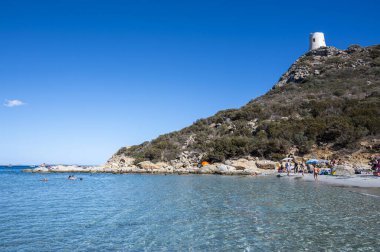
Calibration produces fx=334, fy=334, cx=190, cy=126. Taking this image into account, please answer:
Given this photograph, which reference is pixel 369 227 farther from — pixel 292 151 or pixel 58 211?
pixel 292 151

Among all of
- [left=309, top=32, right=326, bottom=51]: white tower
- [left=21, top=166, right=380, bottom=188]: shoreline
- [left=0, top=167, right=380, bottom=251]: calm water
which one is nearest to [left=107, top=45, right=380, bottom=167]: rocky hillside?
[left=21, top=166, right=380, bottom=188]: shoreline

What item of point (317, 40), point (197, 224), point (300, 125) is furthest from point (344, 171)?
point (317, 40)

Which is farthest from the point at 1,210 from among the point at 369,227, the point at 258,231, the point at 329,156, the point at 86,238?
the point at 329,156

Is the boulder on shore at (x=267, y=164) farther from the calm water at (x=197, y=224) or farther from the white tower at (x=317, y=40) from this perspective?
the white tower at (x=317, y=40)

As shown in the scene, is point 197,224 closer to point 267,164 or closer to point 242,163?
point 267,164

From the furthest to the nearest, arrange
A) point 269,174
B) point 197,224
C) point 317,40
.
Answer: point 317,40, point 269,174, point 197,224

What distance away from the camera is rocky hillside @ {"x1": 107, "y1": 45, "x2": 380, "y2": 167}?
4700 centimetres

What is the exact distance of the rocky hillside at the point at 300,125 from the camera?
4700cm

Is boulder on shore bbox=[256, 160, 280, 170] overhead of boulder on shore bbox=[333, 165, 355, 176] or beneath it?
overhead

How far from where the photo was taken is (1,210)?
1723cm

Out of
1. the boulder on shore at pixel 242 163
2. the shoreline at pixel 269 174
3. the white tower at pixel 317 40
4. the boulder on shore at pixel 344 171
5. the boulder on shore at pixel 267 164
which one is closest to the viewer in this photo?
the shoreline at pixel 269 174

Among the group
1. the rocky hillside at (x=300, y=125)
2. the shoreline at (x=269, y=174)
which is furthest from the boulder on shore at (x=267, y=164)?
the rocky hillside at (x=300, y=125)

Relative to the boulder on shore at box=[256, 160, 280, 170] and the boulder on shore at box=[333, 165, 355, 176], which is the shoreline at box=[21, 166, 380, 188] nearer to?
the boulder on shore at box=[333, 165, 355, 176]

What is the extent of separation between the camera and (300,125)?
52250mm
